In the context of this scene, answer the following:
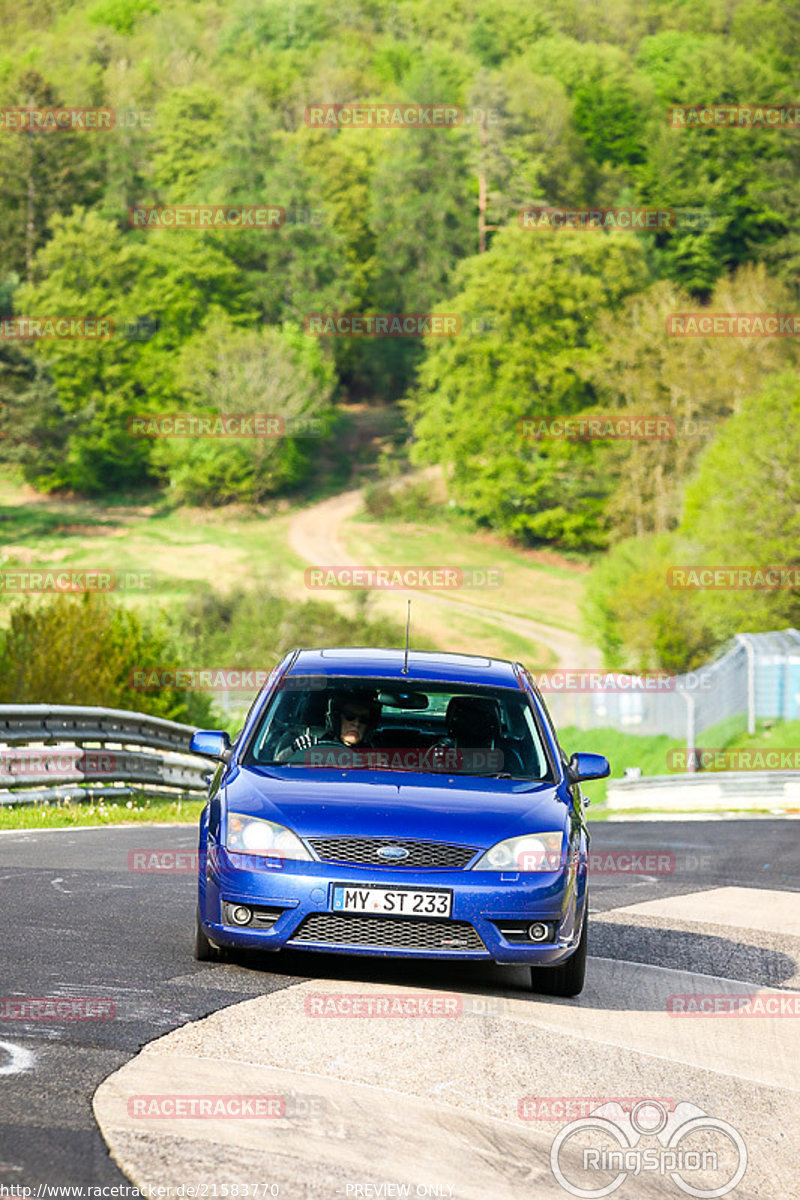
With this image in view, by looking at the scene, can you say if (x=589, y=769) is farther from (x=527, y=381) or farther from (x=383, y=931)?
(x=527, y=381)

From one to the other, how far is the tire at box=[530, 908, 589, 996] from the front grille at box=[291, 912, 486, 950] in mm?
678

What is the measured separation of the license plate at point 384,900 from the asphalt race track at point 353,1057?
0.40 meters

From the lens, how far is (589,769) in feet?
31.1

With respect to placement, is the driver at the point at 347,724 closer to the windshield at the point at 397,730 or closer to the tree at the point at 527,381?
the windshield at the point at 397,730

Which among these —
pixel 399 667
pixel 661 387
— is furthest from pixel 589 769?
pixel 661 387

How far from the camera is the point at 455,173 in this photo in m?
128

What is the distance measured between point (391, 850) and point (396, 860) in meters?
0.05

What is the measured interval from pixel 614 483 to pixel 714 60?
2483 inches

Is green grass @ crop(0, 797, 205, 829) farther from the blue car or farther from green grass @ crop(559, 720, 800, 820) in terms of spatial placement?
green grass @ crop(559, 720, 800, 820)

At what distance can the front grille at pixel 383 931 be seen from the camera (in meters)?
8.09

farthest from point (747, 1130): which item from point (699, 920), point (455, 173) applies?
point (455, 173)

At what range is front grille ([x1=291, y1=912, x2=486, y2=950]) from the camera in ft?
26.5

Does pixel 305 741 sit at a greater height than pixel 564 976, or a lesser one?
greater

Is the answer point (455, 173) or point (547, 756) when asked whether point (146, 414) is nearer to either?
point (455, 173)
